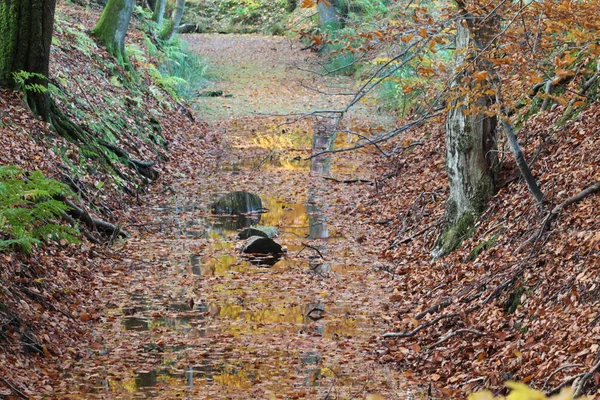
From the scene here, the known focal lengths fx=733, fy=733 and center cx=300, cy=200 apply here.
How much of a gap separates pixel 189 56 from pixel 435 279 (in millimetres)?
20594

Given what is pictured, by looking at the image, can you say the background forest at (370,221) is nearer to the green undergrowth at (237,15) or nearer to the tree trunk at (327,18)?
the tree trunk at (327,18)

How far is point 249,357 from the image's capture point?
7.49m

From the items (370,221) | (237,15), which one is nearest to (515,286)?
(370,221)

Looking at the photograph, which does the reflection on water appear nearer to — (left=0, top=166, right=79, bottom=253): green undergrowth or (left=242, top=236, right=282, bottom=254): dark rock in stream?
(left=242, top=236, right=282, bottom=254): dark rock in stream

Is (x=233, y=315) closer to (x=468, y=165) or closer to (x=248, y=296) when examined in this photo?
(x=248, y=296)

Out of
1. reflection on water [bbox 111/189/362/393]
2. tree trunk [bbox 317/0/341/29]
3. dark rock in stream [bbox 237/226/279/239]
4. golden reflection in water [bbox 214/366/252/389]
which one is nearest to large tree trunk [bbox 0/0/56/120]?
reflection on water [bbox 111/189/362/393]

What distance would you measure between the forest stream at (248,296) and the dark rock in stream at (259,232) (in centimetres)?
27

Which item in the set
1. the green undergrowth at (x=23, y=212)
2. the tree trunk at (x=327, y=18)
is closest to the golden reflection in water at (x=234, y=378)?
the green undergrowth at (x=23, y=212)

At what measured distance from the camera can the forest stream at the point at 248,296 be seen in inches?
271

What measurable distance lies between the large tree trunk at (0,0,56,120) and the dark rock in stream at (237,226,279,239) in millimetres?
3990

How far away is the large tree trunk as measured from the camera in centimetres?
1207

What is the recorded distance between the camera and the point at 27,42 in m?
12.3

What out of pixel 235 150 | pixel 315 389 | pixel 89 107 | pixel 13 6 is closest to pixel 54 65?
pixel 89 107

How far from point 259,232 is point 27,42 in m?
5.06
